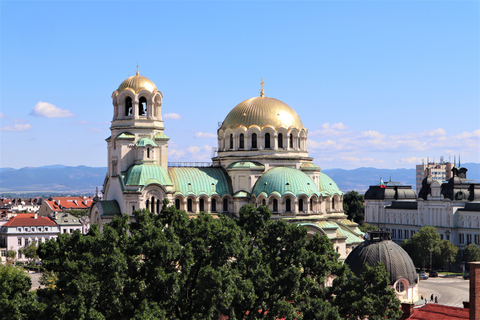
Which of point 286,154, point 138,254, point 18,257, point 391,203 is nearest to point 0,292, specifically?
point 138,254

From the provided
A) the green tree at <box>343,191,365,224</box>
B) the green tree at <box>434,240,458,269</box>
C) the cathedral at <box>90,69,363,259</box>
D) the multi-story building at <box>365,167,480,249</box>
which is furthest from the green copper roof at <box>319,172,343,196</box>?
the green tree at <box>343,191,365,224</box>

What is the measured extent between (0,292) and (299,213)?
43.2m

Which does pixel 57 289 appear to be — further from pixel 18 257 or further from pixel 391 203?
pixel 391 203

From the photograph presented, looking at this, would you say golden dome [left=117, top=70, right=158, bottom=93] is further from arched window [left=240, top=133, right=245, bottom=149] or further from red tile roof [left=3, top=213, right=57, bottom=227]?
red tile roof [left=3, top=213, right=57, bottom=227]

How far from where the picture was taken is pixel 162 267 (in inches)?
1831

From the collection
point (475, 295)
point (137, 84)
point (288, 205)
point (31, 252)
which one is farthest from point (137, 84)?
point (475, 295)

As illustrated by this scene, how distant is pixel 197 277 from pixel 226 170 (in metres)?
42.5

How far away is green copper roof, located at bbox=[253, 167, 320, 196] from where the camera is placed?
8325 cm

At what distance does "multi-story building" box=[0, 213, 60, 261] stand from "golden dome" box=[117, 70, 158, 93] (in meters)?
56.0

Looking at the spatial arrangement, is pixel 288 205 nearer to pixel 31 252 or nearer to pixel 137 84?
pixel 137 84

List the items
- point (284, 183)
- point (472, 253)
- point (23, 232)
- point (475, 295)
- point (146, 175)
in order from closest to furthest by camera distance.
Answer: point (475, 295), point (146, 175), point (284, 183), point (472, 253), point (23, 232)

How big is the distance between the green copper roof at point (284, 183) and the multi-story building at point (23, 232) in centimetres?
5996

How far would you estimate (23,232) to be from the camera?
438 ft

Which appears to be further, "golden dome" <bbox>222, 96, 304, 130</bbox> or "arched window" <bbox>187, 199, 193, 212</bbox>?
"golden dome" <bbox>222, 96, 304, 130</bbox>
